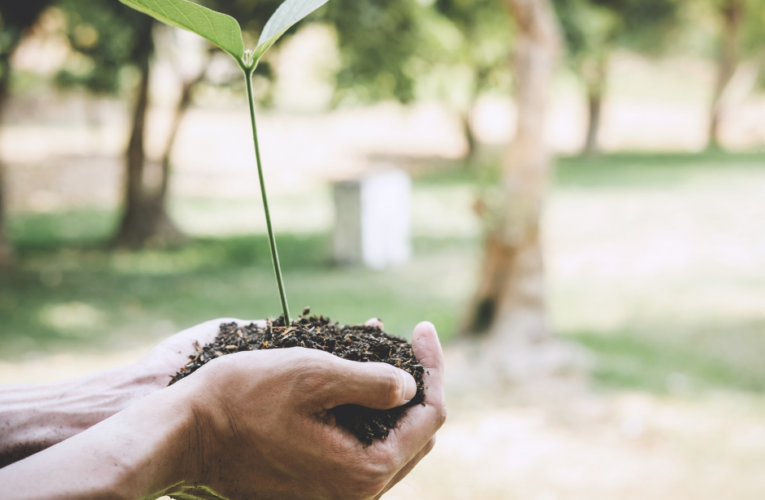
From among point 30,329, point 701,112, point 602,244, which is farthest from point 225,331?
point 701,112

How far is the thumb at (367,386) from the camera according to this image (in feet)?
4.54

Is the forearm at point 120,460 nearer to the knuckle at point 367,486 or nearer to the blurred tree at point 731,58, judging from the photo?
the knuckle at point 367,486

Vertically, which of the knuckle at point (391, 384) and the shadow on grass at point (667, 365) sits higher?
the knuckle at point (391, 384)

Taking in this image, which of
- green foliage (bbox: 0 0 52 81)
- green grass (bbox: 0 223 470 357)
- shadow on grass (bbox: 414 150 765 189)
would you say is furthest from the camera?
shadow on grass (bbox: 414 150 765 189)

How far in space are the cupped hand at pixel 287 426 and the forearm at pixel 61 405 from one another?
0.42m

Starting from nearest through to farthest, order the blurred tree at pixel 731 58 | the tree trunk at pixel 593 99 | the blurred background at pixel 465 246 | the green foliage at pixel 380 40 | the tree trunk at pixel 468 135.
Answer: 1. the blurred background at pixel 465 246
2. the green foliage at pixel 380 40
3. the blurred tree at pixel 731 58
4. the tree trunk at pixel 468 135
5. the tree trunk at pixel 593 99

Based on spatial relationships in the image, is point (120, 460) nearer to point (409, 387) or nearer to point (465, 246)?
point (409, 387)

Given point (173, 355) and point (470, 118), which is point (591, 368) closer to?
point (173, 355)

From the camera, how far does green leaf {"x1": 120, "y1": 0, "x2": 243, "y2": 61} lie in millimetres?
1426

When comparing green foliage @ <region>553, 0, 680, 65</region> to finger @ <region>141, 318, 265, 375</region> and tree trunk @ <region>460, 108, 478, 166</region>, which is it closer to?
tree trunk @ <region>460, 108, 478, 166</region>

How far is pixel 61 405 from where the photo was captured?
68.8 inches

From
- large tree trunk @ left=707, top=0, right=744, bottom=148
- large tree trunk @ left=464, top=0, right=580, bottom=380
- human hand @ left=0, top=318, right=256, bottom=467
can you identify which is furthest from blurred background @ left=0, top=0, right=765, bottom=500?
human hand @ left=0, top=318, right=256, bottom=467

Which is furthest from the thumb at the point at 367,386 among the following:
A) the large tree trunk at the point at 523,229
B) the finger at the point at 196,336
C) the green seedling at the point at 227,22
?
the large tree trunk at the point at 523,229

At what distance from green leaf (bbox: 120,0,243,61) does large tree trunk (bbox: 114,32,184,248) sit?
10.5m
